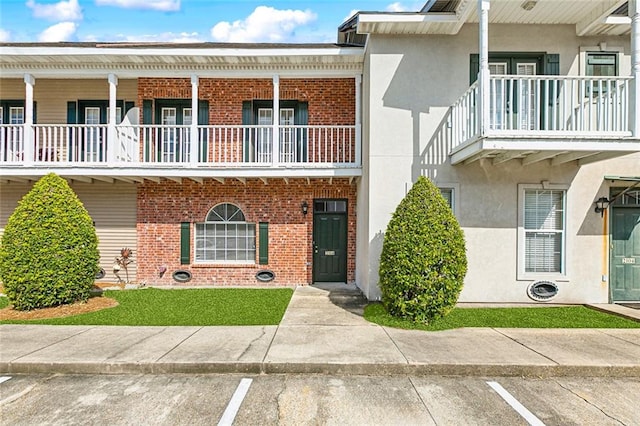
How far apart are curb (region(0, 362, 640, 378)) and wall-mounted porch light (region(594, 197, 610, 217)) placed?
14.2ft

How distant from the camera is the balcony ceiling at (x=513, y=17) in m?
7.22

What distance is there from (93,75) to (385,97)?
7309 millimetres

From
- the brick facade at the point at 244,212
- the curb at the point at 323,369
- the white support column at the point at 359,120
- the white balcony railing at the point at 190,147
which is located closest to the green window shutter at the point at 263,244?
the brick facade at the point at 244,212

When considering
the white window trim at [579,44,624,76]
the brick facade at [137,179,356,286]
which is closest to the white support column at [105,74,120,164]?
the brick facade at [137,179,356,286]

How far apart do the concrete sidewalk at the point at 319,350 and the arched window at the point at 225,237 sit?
3880mm

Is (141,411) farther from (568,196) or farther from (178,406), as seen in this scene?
(568,196)

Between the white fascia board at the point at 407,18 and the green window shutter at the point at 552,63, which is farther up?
the white fascia board at the point at 407,18

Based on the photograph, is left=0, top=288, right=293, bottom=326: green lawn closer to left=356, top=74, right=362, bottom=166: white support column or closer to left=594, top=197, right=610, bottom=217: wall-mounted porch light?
left=356, top=74, right=362, bottom=166: white support column

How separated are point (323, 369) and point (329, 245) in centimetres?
548

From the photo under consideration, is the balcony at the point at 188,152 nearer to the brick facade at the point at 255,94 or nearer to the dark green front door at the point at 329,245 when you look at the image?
the brick facade at the point at 255,94

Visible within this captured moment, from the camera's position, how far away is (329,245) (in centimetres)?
1002

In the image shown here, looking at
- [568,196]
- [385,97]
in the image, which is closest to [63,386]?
[385,97]

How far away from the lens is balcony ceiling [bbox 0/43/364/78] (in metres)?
8.73

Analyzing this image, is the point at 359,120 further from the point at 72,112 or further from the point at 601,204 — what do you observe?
the point at 72,112
